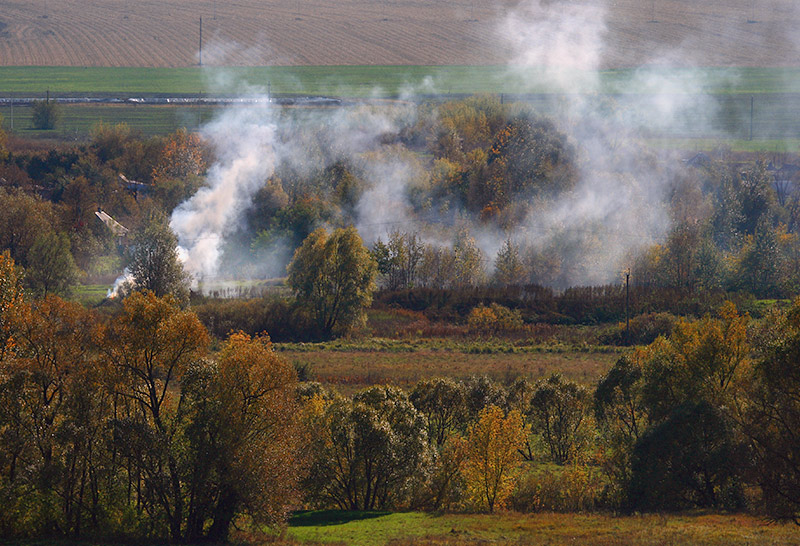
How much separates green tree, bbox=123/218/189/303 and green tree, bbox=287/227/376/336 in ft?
31.5

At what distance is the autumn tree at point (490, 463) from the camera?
4425 centimetres

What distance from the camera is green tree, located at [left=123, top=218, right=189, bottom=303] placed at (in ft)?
274

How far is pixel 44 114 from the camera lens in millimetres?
146375

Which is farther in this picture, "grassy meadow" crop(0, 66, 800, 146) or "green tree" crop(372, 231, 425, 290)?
"grassy meadow" crop(0, 66, 800, 146)

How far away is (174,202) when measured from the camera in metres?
113

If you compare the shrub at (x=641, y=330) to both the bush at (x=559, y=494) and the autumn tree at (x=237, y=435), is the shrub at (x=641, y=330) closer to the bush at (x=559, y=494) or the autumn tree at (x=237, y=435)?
the bush at (x=559, y=494)

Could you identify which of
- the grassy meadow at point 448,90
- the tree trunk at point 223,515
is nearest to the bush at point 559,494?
the tree trunk at point 223,515

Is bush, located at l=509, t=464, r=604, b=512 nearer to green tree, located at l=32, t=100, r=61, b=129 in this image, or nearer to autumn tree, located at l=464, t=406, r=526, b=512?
autumn tree, located at l=464, t=406, r=526, b=512

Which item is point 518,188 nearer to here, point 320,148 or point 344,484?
→ point 320,148

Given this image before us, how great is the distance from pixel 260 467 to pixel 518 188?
8687 centimetres

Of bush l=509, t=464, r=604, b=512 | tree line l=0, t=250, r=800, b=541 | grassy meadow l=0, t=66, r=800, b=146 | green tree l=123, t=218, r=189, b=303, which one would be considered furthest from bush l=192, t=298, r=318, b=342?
grassy meadow l=0, t=66, r=800, b=146

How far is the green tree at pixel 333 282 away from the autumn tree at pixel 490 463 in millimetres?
41712

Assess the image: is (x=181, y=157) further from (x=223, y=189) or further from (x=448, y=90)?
(x=448, y=90)

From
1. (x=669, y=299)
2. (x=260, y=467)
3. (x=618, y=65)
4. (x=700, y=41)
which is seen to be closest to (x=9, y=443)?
(x=260, y=467)
